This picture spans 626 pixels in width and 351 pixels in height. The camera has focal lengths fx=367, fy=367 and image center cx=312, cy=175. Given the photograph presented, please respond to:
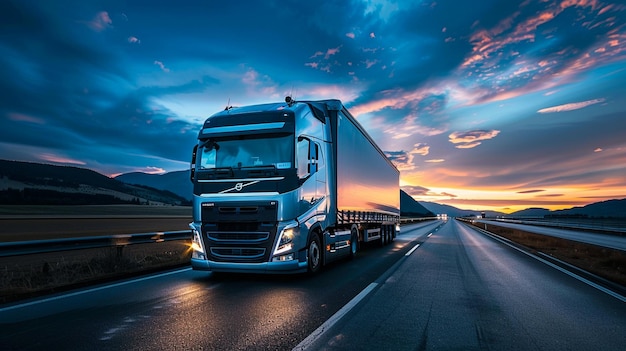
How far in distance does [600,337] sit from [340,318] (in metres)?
3.25

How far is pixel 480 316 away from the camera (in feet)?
17.9

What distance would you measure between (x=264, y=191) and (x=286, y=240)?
112cm

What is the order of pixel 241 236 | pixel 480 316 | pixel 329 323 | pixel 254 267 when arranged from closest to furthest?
pixel 329 323 → pixel 480 316 → pixel 254 267 → pixel 241 236

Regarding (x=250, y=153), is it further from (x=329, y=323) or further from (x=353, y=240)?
(x=353, y=240)

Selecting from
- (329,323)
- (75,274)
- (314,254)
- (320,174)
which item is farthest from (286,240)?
(75,274)

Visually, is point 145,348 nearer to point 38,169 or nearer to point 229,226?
point 229,226

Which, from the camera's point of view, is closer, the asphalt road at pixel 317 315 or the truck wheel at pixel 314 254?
the asphalt road at pixel 317 315

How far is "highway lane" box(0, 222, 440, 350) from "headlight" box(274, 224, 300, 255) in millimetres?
738

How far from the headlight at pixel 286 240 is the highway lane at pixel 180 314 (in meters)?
0.74

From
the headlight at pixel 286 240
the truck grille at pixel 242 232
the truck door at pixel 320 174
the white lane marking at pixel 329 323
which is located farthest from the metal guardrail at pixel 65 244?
the white lane marking at pixel 329 323

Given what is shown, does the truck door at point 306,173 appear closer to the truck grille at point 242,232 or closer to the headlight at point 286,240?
the headlight at point 286,240

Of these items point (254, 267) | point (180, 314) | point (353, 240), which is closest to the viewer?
point (180, 314)

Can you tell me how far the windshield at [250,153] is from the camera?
26.4 feet

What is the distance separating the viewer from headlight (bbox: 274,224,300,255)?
7602mm
